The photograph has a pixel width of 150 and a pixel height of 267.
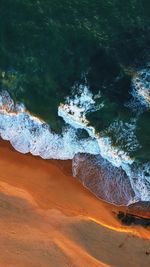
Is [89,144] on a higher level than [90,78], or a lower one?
lower

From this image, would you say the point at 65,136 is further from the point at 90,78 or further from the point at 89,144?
the point at 90,78

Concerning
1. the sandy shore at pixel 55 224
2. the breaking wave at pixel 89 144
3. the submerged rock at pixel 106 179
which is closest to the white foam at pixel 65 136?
the breaking wave at pixel 89 144

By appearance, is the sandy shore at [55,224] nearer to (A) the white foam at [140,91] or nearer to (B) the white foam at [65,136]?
(B) the white foam at [65,136]

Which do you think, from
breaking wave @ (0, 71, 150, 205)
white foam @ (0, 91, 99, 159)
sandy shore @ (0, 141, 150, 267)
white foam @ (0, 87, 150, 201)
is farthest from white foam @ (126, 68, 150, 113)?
sandy shore @ (0, 141, 150, 267)

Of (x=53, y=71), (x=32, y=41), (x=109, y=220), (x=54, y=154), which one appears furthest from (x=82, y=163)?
(x=32, y=41)

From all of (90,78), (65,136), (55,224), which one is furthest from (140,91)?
Answer: (55,224)

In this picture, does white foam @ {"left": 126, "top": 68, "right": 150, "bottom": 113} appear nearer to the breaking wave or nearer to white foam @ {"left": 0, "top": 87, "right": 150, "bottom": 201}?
the breaking wave
